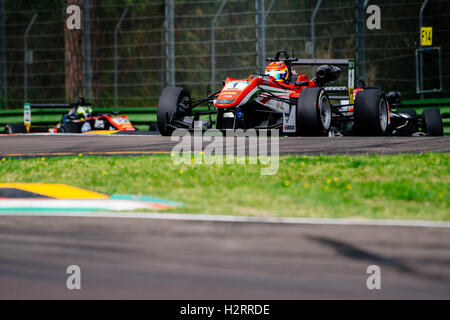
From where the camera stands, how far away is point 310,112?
1137 centimetres

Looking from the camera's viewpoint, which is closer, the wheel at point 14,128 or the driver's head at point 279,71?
the driver's head at point 279,71

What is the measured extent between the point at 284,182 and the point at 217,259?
8.90ft

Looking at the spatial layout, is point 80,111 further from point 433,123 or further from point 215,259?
point 215,259

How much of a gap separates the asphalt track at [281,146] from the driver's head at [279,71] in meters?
1.58

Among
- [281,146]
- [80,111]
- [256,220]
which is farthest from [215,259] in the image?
[80,111]

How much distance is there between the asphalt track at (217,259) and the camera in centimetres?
425

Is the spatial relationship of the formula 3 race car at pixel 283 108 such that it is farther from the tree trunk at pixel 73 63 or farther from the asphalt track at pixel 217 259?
the tree trunk at pixel 73 63

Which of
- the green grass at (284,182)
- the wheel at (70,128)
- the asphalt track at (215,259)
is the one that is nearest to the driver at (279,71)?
the green grass at (284,182)

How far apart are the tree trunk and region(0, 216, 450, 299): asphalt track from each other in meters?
15.7

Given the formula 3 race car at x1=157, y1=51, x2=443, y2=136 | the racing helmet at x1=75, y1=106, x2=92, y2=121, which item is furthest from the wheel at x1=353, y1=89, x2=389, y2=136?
the racing helmet at x1=75, y1=106, x2=92, y2=121

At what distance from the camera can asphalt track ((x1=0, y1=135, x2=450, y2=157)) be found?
9.76 meters

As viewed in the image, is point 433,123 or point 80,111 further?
point 80,111
